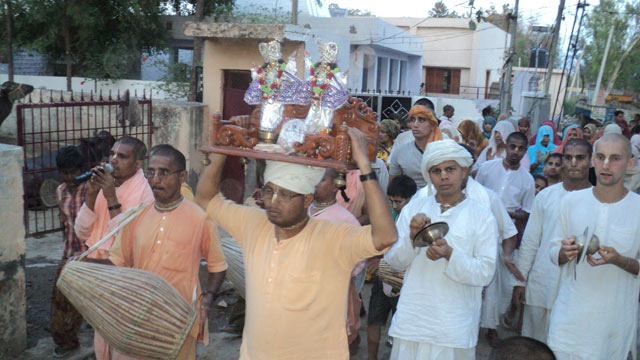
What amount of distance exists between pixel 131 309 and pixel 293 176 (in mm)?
1129

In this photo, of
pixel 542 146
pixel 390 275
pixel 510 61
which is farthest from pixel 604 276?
pixel 510 61

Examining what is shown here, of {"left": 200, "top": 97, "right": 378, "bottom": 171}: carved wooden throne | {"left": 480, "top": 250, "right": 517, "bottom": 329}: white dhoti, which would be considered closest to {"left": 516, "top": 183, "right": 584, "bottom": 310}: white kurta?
{"left": 480, "top": 250, "right": 517, "bottom": 329}: white dhoti

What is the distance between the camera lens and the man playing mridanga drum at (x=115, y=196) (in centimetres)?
393

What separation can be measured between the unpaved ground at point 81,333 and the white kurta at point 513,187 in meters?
1.31

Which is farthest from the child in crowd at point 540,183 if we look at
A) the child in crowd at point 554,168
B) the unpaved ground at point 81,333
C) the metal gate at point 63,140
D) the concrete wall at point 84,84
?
the concrete wall at point 84,84

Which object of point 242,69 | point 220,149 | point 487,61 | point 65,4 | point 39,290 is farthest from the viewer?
point 487,61

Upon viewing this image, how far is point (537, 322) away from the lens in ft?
15.6

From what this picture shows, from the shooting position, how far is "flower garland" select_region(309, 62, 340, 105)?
2.72 metres

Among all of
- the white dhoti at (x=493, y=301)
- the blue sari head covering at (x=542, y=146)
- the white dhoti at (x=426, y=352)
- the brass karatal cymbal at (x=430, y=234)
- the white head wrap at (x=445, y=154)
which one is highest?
the white head wrap at (x=445, y=154)

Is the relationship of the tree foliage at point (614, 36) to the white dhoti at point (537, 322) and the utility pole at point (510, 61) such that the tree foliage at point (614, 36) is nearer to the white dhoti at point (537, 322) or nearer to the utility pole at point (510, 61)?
the utility pole at point (510, 61)

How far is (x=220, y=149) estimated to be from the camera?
2715mm

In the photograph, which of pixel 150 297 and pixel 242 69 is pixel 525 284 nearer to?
pixel 150 297

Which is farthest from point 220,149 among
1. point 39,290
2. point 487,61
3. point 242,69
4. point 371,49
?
point 487,61

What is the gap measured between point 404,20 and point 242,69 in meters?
29.7
